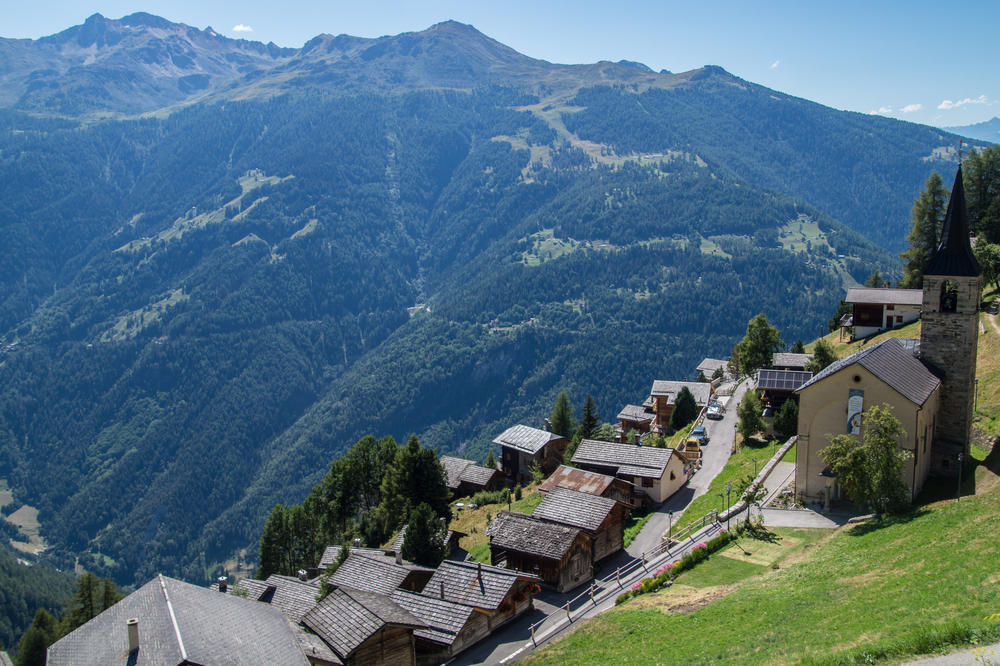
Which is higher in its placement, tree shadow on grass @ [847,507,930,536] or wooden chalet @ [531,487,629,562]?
tree shadow on grass @ [847,507,930,536]

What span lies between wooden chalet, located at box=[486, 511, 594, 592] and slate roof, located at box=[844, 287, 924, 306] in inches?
2197

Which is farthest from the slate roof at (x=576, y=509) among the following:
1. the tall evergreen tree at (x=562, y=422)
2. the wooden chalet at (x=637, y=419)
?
the wooden chalet at (x=637, y=419)

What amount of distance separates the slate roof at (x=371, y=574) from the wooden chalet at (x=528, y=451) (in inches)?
1536

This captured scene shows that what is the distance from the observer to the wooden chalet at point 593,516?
48438 mm

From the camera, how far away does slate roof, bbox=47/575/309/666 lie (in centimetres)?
2825

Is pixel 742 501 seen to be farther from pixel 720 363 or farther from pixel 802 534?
pixel 720 363

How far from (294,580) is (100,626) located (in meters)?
19.1

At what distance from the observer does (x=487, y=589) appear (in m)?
41.5

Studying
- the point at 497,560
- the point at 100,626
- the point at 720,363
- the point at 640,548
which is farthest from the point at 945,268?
the point at 720,363

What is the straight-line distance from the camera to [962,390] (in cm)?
4650

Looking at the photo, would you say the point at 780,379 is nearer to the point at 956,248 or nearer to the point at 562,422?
the point at 956,248

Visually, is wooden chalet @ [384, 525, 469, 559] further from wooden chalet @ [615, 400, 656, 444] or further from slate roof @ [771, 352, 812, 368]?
wooden chalet @ [615, 400, 656, 444]

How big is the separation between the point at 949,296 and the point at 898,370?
6.01m

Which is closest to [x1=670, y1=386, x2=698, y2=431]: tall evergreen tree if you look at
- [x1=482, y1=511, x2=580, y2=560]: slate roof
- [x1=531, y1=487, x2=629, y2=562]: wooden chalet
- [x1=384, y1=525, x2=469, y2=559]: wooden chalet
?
[x1=384, y1=525, x2=469, y2=559]: wooden chalet
